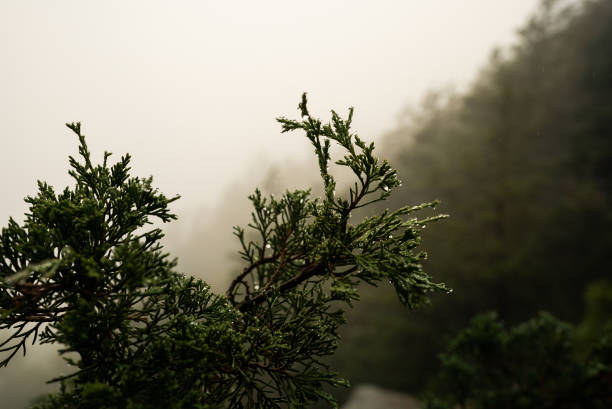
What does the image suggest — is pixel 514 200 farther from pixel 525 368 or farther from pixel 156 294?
pixel 156 294

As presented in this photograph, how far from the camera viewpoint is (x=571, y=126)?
17.4 metres

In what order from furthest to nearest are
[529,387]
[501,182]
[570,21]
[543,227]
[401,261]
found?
1. [570,21]
2. [543,227]
3. [501,182]
4. [529,387]
5. [401,261]

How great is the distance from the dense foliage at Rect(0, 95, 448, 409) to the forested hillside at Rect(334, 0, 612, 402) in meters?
13.1

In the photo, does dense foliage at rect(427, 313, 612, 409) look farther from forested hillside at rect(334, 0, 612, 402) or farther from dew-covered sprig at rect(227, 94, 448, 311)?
forested hillside at rect(334, 0, 612, 402)

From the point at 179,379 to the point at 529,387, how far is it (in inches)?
189

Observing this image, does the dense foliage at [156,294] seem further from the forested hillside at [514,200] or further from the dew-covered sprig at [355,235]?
the forested hillside at [514,200]

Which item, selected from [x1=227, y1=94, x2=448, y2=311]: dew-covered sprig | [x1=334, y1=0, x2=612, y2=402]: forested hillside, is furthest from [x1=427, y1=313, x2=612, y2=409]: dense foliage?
[x1=334, y1=0, x2=612, y2=402]: forested hillside

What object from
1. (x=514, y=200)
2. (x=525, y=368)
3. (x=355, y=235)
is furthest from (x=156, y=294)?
(x=514, y=200)

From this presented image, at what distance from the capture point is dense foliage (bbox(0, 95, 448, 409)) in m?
1.73

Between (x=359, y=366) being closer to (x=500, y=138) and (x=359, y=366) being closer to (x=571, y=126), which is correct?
(x=500, y=138)

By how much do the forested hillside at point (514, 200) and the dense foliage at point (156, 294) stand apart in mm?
13078

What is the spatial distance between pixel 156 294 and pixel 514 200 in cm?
1517

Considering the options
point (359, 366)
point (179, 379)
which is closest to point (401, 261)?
point (179, 379)

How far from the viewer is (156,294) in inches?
70.0
